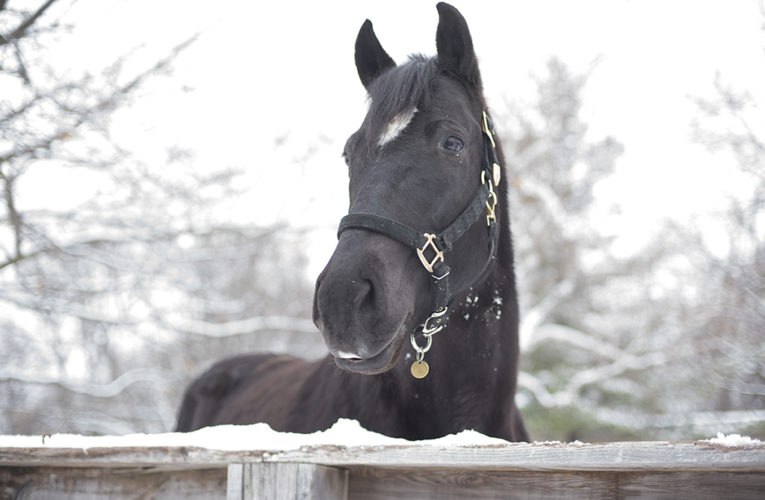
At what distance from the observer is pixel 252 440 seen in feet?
6.04

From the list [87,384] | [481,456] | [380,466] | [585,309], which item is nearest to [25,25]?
[380,466]

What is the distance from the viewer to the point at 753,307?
16.5 feet

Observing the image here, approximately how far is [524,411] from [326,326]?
453 inches

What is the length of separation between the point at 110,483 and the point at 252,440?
2.59 ft

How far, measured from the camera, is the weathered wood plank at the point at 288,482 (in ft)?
5.43

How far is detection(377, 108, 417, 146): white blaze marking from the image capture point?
7.86 ft

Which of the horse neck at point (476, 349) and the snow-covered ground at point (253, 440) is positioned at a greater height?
the horse neck at point (476, 349)

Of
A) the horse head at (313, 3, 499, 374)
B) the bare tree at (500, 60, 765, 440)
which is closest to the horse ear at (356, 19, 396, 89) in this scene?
the horse head at (313, 3, 499, 374)

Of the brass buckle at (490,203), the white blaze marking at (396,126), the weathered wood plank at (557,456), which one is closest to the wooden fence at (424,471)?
the weathered wood plank at (557,456)

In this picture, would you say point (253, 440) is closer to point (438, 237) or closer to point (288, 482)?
point (288, 482)

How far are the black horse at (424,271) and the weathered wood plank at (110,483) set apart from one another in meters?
0.64

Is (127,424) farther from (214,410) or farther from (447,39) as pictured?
(447,39)

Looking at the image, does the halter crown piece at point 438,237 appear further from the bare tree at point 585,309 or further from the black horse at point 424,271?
the bare tree at point 585,309

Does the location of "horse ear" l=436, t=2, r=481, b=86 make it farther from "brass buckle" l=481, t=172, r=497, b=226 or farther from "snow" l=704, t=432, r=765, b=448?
"snow" l=704, t=432, r=765, b=448
